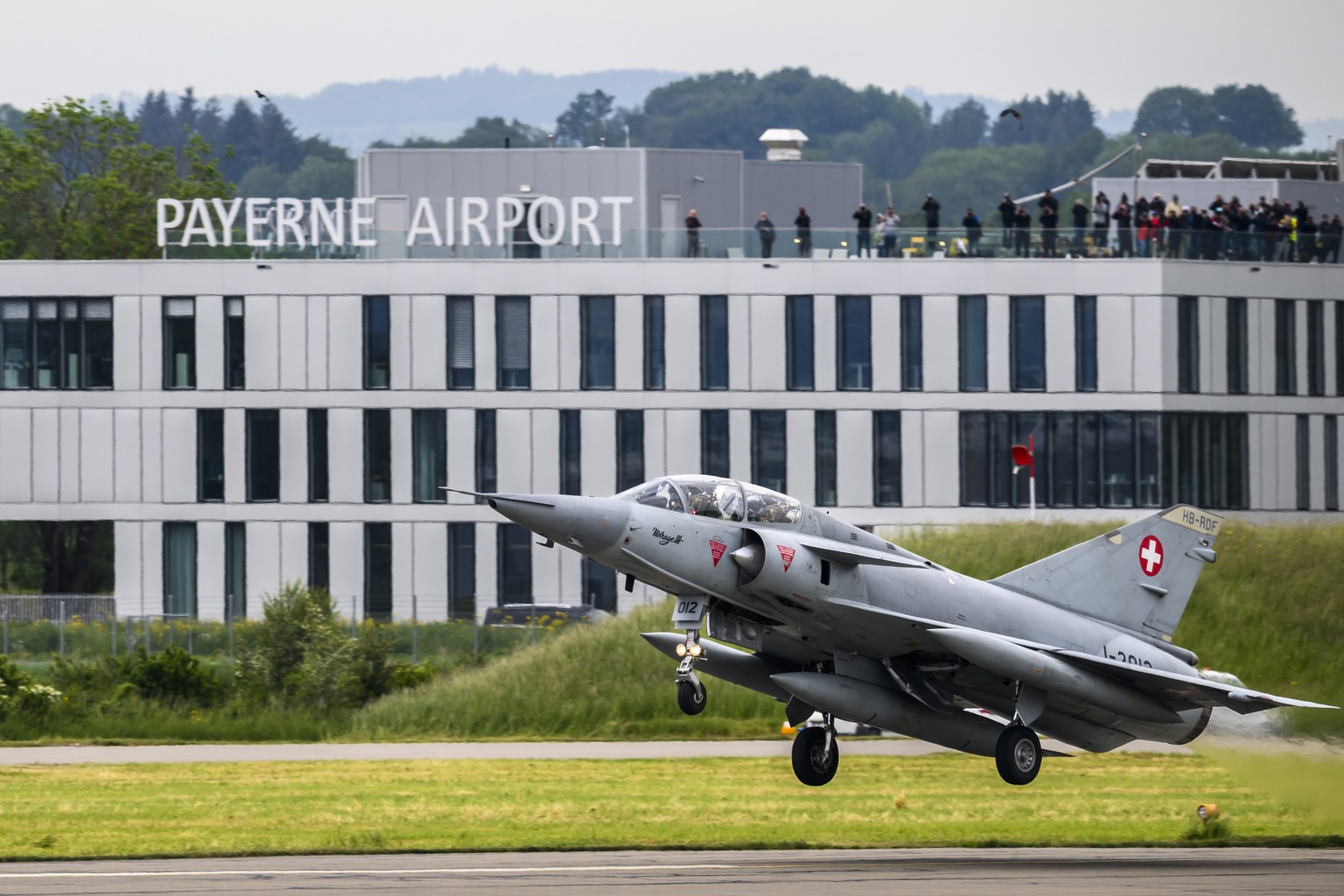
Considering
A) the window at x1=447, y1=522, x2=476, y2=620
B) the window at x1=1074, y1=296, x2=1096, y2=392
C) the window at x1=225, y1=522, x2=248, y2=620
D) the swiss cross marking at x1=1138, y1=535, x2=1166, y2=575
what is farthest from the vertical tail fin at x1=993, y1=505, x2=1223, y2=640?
the window at x1=225, y1=522, x2=248, y2=620

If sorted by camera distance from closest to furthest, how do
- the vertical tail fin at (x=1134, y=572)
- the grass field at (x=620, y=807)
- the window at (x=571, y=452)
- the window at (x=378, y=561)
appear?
the grass field at (x=620, y=807) → the vertical tail fin at (x=1134, y=572) → the window at (x=571, y=452) → the window at (x=378, y=561)

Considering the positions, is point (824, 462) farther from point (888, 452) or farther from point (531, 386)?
point (531, 386)

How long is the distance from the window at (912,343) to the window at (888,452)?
1177mm

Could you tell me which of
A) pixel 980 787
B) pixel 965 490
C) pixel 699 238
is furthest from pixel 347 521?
pixel 980 787

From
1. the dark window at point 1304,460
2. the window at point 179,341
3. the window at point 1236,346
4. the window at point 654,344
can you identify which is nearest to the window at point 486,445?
the window at point 654,344

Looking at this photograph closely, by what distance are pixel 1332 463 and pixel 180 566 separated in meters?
40.3

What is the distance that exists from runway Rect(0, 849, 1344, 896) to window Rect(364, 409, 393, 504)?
34.8m

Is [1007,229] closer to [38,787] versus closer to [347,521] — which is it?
[347,521]

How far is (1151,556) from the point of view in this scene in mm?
31594

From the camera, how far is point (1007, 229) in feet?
198

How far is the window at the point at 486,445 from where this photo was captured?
6181 centimetres

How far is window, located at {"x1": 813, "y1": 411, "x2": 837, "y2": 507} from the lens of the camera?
61.8m

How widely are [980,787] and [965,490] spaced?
26786mm

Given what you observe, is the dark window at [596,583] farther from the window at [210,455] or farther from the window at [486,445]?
the window at [210,455]
